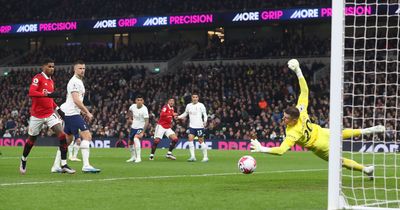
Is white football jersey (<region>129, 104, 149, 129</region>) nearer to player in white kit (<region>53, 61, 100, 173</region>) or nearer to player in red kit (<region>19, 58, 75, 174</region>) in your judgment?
player in white kit (<region>53, 61, 100, 173</region>)

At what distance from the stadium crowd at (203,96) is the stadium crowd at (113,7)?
363cm

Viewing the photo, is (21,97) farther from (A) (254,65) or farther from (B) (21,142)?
(A) (254,65)

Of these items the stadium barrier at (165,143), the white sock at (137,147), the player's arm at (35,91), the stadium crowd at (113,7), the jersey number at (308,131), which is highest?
the stadium crowd at (113,7)

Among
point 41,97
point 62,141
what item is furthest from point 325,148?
point 41,97

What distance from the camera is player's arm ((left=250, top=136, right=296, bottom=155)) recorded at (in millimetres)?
10312

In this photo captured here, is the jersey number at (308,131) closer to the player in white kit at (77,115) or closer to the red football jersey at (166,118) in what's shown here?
the player in white kit at (77,115)

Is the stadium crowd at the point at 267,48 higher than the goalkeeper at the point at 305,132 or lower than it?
higher

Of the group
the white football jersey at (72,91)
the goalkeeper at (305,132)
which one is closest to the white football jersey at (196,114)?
the white football jersey at (72,91)

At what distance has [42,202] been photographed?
8.97m

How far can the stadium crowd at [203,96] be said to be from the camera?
3509cm

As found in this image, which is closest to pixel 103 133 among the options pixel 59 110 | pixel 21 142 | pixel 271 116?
pixel 21 142

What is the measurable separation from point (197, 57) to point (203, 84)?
471 centimetres

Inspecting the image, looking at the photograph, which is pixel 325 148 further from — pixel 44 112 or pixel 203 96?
pixel 203 96

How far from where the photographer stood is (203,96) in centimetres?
4050
